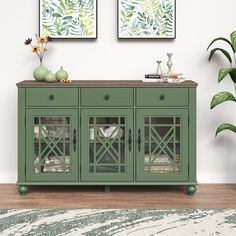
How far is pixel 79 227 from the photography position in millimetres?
3971

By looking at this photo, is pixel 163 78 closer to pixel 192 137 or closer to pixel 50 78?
Answer: pixel 192 137

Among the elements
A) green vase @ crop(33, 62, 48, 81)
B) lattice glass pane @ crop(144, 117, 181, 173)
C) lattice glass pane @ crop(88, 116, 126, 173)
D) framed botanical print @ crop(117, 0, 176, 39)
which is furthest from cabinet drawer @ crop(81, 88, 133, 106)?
framed botanical print @ crop(117, 0, 176, 39)

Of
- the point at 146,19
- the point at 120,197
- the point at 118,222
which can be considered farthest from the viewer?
the point at 146,19

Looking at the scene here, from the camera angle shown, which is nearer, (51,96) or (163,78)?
(51,96)

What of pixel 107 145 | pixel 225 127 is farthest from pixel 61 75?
pixel 225 127

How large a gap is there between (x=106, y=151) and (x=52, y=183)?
19.3 inches

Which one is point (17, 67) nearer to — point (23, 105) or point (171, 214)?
point (23, 105)

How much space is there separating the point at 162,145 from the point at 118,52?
0.92 m

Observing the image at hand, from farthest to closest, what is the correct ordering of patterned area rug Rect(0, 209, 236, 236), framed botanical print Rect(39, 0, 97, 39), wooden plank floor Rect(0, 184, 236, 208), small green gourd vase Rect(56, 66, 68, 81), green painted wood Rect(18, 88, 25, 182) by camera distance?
framed botanical print Rect(39, 0, 97, 39) → small green gourd vase Rect(56, 66, 68, 81) → green painted wood Rect(18, 88, 25, 182) → wooden plank floor Rect(0, 184, 236, 208) → patterned area rug Rect(0, 209, 236, 236)

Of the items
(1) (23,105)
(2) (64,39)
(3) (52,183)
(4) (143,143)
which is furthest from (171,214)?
(2) (64,39)

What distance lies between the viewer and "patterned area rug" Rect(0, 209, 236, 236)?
3874 mm

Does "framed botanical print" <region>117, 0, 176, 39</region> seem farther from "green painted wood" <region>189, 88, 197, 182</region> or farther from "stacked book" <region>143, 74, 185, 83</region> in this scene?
"green painted wood" <region>189, 88, 197, 182</region>

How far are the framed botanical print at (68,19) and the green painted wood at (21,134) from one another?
0.67m

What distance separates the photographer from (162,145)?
4891 millimetres
